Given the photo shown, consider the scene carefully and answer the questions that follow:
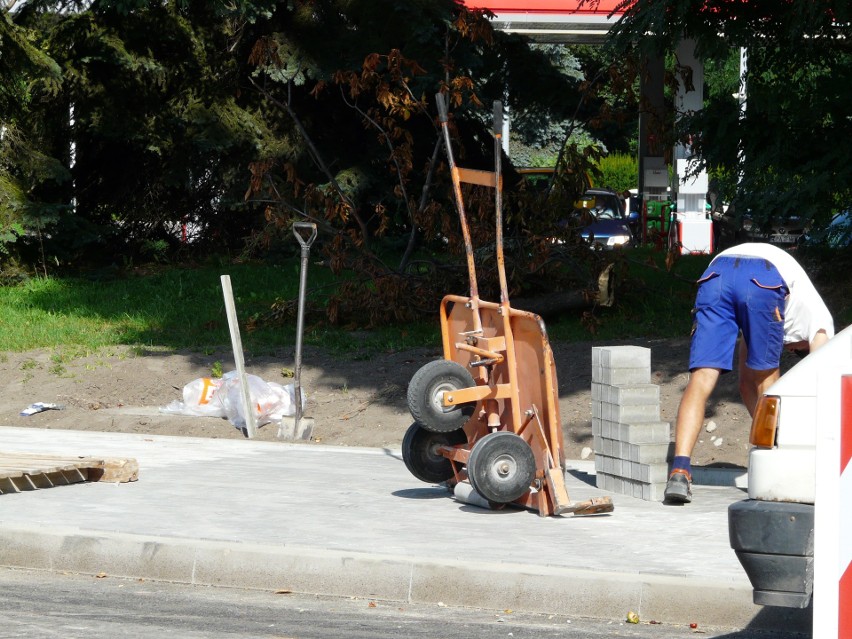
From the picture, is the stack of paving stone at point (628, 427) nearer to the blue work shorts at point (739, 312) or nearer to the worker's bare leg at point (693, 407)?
the worker's bare leg at point (693, 407)

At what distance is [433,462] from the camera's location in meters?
7.62

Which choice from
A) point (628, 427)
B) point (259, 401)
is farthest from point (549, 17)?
point (628, 427)

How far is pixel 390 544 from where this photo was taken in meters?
Result: 6.29

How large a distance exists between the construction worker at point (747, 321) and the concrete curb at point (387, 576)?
188cm

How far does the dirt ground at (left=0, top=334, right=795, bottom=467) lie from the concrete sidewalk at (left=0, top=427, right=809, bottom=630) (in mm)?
2102

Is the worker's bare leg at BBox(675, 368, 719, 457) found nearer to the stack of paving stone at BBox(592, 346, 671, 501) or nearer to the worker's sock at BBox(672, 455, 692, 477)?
the worker's sock at BBox(672, 455, 692, 477)

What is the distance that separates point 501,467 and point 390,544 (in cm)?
95

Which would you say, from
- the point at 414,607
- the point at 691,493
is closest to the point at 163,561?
the point at 414,607

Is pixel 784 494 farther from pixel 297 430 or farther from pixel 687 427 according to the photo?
pixel 297 430

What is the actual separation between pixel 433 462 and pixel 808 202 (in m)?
5.47

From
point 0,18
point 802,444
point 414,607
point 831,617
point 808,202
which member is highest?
point 0,18

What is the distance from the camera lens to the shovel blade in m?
11.1

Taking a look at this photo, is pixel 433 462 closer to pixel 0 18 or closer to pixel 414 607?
pixel 414 607

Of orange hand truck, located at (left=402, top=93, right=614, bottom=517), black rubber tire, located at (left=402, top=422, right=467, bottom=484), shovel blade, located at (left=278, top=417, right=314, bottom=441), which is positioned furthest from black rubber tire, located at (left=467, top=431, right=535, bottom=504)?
shovel blade, located at (left=278, top=417, right=314, bottom=441)
